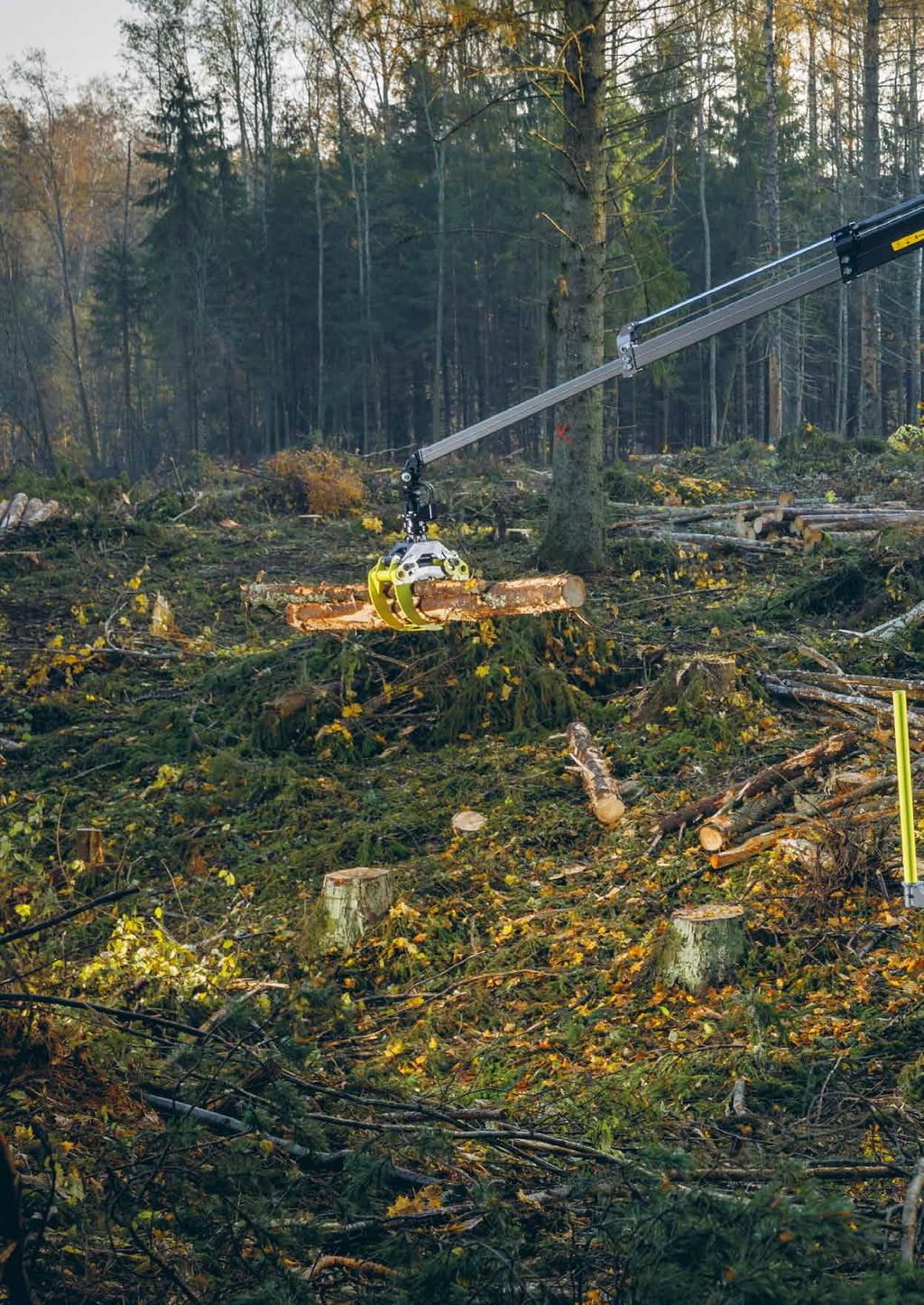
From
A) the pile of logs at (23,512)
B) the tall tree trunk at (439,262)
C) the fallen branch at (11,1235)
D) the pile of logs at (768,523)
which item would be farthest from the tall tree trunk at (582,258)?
the tall tree trunk at (439,262)

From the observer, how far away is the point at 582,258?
13078mm

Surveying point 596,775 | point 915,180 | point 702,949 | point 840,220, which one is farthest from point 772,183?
point 702,949

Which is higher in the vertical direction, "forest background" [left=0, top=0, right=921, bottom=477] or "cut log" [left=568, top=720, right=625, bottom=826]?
"forest background" [left=0, top=0, right=921, bottom=477]

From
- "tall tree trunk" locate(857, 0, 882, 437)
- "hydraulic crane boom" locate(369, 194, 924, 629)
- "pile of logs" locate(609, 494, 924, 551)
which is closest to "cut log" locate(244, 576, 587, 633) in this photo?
"hydraulic crane boom" locate(369, 194, 924, 629)

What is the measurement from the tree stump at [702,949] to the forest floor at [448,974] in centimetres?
9

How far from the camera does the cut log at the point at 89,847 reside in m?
8.50

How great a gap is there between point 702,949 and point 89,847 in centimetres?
455

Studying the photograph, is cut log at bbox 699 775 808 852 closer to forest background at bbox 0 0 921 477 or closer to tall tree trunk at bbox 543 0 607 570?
tall tree trunk at bbox 543 0 607 570

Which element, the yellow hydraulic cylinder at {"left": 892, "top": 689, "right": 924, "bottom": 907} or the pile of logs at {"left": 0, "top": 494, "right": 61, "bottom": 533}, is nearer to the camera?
the yellow hydraulic cylinder at {"left": 892, "top": 689, "right": 924, "bottom": 907}

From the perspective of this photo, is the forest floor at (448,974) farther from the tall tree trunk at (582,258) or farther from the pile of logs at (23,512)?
the pile of logs at (23,512)

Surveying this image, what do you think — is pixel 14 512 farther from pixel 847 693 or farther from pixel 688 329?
pixel 688 329

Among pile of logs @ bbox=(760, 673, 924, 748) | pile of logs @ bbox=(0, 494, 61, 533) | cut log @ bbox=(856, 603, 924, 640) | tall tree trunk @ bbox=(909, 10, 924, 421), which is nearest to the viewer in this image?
pile of logs @ bbox=(760, 673, 924, 748)

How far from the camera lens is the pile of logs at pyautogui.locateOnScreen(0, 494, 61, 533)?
17781 mm

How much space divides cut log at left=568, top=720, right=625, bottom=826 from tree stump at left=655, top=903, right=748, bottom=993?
6.17ft
